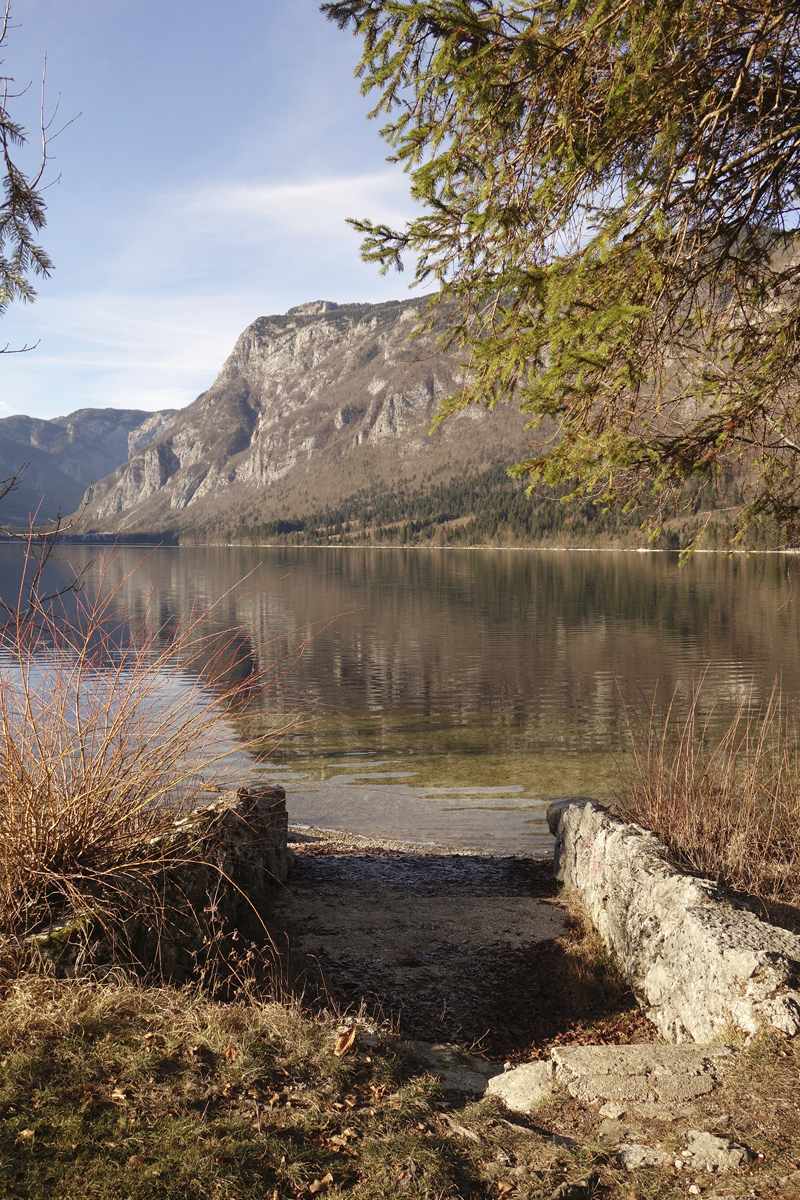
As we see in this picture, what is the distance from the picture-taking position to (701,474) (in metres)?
6.24

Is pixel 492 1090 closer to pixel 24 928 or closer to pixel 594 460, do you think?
pixel 24 928

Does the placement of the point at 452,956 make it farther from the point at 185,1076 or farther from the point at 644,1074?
the point at 185,1076

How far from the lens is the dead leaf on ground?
429 centimetres

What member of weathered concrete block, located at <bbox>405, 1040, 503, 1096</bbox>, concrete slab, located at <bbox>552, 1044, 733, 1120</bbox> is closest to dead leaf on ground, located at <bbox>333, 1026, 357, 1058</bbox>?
weathered concrete block, located at <bbox>405, 1040, 503, 1096</bbox>

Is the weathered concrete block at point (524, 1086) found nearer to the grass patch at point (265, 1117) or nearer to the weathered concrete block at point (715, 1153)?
the grass patch at point (265, 1117)

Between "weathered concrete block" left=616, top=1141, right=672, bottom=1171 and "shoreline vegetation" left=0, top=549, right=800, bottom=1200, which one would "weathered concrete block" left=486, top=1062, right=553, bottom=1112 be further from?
"weathered concrete block" left=616, top=1141, right=672, bottom=1171

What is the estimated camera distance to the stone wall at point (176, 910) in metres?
4.63

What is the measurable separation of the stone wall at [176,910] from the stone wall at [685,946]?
307 centimetres

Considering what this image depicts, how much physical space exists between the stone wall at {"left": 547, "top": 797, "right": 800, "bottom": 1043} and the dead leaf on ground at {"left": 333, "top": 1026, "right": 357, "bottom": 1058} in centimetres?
234

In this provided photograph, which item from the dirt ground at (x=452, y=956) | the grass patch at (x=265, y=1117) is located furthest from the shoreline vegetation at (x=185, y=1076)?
the dirt ground at (x=452, y=956)

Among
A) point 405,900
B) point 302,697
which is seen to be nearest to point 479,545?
point 302,697

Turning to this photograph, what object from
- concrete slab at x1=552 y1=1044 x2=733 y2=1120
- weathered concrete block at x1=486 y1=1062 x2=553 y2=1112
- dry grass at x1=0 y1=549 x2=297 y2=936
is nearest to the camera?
concrete slab at x1=552 y1=1044 x2=733 y2=1120

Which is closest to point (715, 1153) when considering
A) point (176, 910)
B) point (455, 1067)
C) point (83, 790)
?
point (455, 1067)

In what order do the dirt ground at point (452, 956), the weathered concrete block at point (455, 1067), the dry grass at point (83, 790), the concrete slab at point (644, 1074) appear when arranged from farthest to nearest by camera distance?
1. the dirt ground at point (452, 956)
2. the dry grass at point (83, 790)
3. the weathered concrete block at point (455, 1067)
4. the concrete slab at point (644, 1074)
